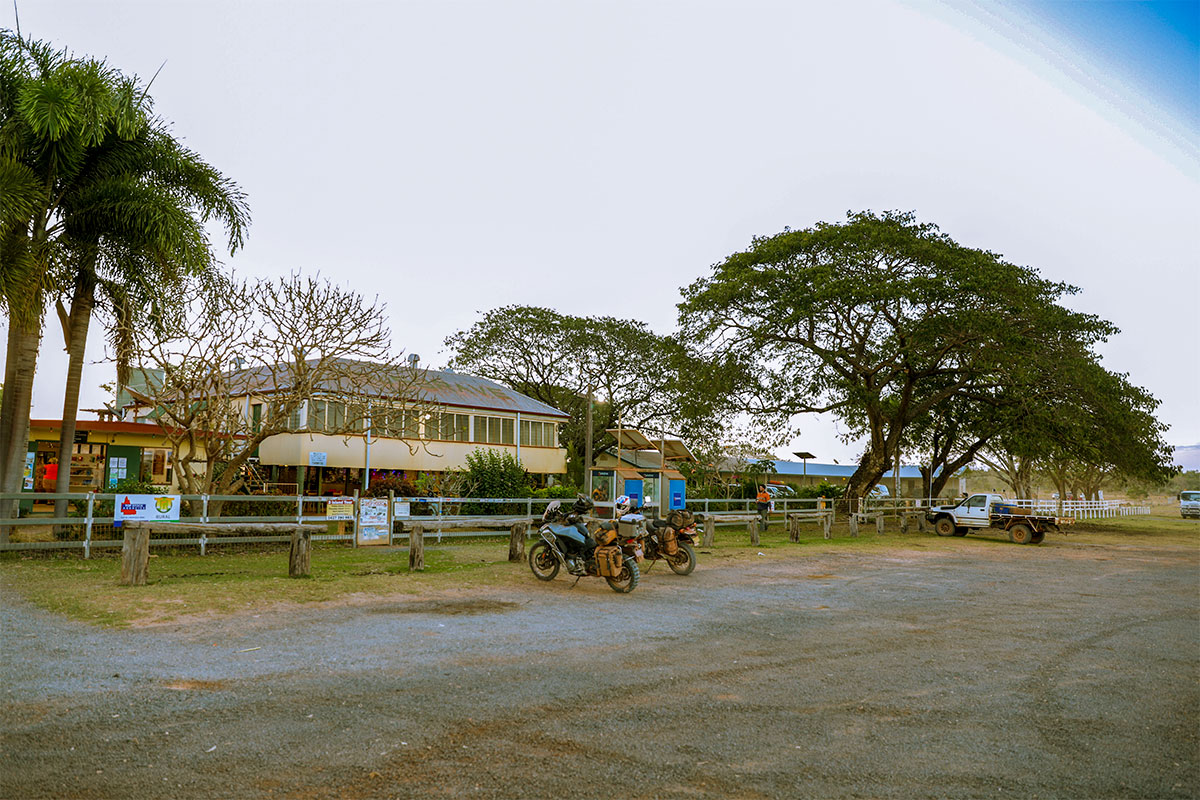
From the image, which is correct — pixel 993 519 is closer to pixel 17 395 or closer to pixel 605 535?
pixel 605 535

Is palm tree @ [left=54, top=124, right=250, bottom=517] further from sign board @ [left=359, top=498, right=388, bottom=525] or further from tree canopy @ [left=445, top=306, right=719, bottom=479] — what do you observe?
tree canopy @ [left=445, top=306, right=719, bottom=479]

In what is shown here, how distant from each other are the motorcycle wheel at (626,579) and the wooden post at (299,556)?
4.86m

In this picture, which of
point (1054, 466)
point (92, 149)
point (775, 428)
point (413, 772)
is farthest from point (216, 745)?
point (1054, 466)

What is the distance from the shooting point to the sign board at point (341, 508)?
56.9 ft

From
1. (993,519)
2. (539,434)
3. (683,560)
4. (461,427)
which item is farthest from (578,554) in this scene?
(539,434)

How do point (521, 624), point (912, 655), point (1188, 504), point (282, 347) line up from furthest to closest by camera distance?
point (1188, 504) < point (282, 347) < point (521, 624) < point (912, 655)

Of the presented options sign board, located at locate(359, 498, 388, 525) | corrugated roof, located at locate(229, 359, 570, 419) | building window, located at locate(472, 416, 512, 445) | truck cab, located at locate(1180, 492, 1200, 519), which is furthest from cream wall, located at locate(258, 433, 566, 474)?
truck cab, located at locate(1180, 492, 1200, 519)

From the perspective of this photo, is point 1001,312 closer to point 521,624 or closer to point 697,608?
point 697,608

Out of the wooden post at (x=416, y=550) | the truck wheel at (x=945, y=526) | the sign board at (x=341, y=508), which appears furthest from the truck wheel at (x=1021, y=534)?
the sign board at (x=341, y=508)

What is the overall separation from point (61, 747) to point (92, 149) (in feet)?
47.5

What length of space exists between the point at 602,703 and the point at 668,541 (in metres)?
8.43

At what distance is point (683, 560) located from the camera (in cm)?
1430

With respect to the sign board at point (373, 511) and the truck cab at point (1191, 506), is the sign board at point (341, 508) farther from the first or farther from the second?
the truck cab at point (1191, 506)

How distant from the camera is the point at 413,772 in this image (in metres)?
4.38
